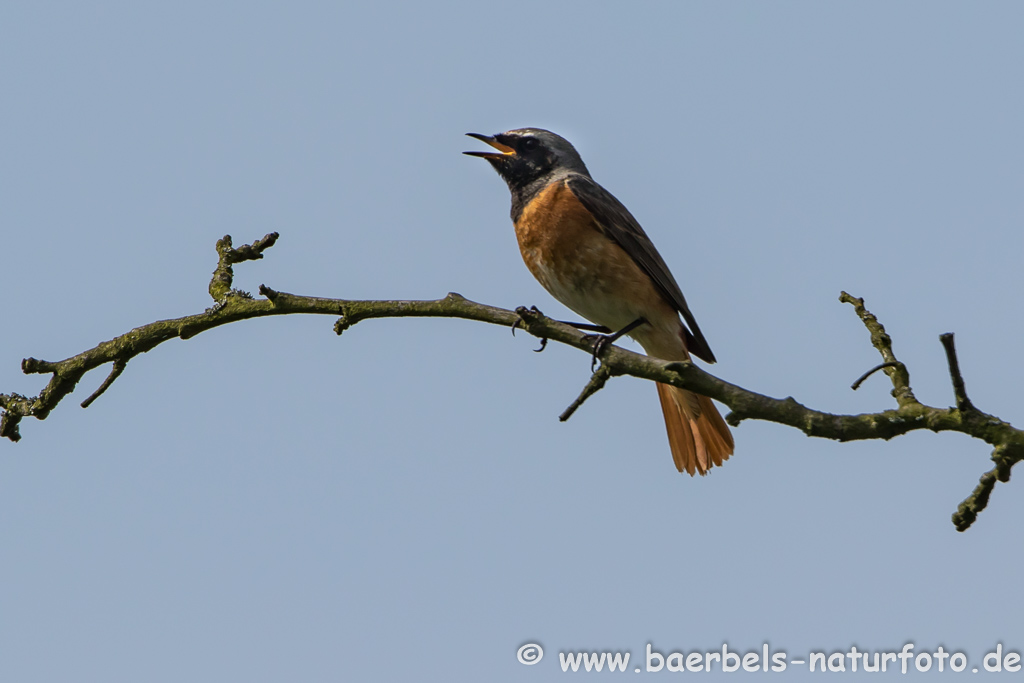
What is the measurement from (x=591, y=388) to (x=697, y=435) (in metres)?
3.07

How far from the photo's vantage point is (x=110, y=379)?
14.4 ft

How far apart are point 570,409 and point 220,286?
71.2 inches

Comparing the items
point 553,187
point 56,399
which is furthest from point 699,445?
point 56,399

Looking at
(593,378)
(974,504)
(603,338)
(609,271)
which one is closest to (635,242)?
(609,271)

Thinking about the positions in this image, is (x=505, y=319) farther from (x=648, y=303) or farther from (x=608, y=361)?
(x=648, y=303)

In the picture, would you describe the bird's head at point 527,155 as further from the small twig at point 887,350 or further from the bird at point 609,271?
the small twig at point 887,350

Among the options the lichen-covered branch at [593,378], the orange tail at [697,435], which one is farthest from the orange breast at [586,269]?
the lichen-covered branch at [593,378]

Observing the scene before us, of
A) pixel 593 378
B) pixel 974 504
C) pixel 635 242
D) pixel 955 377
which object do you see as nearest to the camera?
pixel 955 377

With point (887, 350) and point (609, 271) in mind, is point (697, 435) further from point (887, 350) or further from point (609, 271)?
point (887, 350)

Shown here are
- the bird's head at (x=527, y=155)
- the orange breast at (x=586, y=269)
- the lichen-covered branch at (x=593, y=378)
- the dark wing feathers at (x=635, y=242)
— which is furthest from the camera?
the bird's head at (x=527, y=155)

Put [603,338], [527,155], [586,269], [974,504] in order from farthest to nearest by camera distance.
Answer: [527,155] < [586,269] < [603,338] < [974,504]

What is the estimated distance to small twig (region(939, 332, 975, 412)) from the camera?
3.30 m

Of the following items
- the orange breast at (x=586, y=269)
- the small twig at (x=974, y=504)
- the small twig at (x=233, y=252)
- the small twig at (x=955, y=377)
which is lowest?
the small twig at (x=974, y=504)

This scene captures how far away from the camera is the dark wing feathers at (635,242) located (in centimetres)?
673
